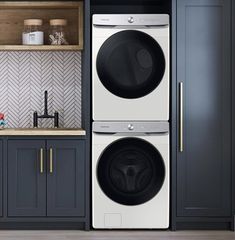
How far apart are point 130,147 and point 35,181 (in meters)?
0.77

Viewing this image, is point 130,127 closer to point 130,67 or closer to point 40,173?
point 130,67

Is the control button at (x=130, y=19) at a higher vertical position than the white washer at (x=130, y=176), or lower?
higher

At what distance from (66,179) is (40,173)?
0.66 ft

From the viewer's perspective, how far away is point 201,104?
4.48 m

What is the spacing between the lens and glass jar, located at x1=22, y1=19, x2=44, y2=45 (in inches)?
188

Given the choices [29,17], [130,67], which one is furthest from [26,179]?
[29,17]

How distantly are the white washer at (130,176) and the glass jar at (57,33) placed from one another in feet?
2.75

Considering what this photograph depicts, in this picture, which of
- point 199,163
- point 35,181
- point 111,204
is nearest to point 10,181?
point 35,181

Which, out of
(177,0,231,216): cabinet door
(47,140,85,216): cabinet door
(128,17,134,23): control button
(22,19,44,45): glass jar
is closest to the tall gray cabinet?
(177,0,231,216): cabinet door

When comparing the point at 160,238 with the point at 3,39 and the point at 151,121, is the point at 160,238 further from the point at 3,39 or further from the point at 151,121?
the point at 3,39

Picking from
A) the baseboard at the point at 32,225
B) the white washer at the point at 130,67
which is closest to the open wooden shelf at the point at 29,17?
the white washer at the point at 130,67

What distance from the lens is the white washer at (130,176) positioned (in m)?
4.47

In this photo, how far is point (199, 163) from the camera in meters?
4.48

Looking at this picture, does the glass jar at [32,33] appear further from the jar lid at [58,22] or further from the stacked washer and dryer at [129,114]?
the stacked washer and dryer at [129,114]
